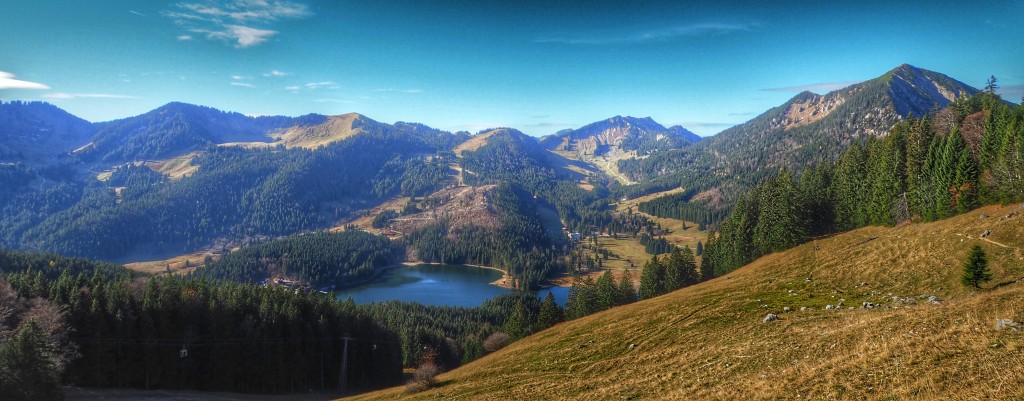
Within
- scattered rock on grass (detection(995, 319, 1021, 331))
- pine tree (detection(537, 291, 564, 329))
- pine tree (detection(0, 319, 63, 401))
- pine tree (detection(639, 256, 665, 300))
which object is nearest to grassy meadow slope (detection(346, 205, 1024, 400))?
scattered rock on grass (detection(995, 319, 1021, 331))

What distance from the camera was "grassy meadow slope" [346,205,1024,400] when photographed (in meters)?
18.1

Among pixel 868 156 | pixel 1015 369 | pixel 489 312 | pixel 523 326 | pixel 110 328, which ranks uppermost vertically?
pixel 868 156

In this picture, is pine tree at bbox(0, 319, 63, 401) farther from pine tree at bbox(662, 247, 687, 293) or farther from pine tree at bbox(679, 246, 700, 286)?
pine tree at bbox(679, 246, 700, 286)

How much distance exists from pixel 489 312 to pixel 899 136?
131 metres

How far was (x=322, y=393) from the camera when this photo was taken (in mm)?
82500

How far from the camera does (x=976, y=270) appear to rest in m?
35.4

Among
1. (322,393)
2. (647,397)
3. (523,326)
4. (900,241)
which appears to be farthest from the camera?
(523,326)

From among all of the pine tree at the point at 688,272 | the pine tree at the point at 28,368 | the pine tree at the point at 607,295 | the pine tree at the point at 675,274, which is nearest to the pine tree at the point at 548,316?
the pine tree at the point at 607,295

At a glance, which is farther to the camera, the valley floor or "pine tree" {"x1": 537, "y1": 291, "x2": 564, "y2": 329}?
"pine tree" {"x1": 537, "y1": 291, "x2": 564, "y2": 329}

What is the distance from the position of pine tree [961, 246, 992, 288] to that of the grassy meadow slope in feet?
2.62

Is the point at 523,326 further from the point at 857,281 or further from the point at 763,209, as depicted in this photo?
the point at 857,281

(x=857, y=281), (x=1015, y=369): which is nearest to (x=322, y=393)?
(x=857, y=281)

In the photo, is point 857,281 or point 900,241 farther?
point 900,241

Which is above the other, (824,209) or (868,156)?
(868,156)
